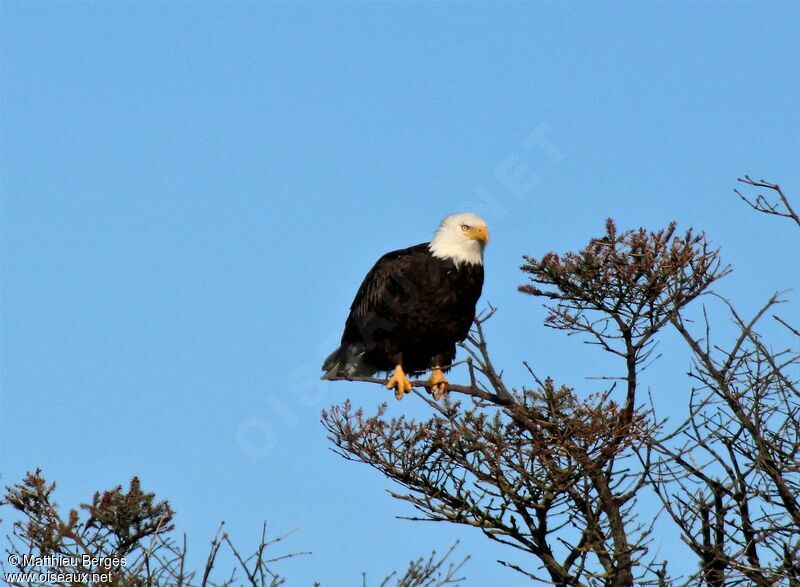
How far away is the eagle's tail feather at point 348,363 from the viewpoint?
451 inches

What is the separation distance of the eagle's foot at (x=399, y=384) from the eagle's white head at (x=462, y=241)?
1.19 m

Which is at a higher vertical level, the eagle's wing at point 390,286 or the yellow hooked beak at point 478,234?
the yellow hooked beak at point 478,234

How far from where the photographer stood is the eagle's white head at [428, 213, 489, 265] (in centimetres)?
1090

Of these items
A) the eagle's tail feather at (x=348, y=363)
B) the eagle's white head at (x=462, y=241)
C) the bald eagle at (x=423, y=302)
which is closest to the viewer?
the bald eagle at (x=423, y=302)

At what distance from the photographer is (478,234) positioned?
10.9 m

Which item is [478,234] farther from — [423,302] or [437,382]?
[437,382]

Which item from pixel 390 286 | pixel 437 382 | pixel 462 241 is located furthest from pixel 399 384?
pixel 462 241

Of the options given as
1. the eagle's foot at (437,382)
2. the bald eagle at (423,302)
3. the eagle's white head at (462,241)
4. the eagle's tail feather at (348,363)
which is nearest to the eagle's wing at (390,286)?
the bald eagle at (423,302)

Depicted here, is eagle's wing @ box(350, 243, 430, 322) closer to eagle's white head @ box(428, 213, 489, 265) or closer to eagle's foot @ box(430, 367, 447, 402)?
eagle's white head @ box(428, 213, 489, 265)

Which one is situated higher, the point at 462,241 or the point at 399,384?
the point at 462,241

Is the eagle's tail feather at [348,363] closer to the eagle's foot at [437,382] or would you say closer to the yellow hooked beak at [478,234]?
the eagle's foot at [437,382]

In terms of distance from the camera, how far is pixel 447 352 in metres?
11.0

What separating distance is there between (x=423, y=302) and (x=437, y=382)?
785mm

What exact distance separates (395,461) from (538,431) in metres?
1.23
